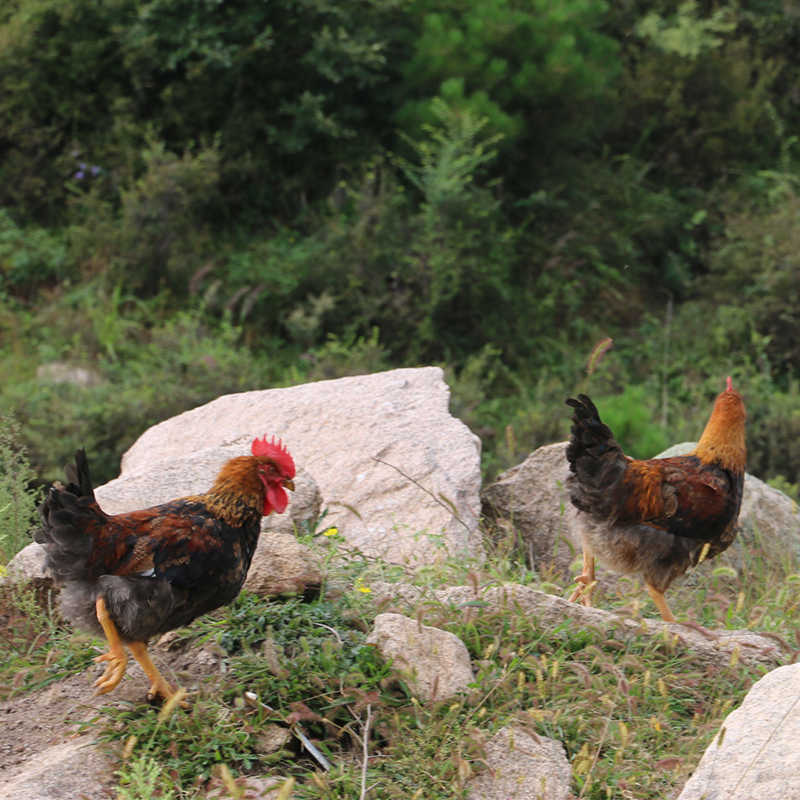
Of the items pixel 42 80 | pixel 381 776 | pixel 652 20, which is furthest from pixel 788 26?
pixel 381 776

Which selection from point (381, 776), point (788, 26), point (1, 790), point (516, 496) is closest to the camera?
point (1, 790)

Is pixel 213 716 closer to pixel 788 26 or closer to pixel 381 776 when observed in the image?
pixel 381 776

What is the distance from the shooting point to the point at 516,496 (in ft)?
16.6

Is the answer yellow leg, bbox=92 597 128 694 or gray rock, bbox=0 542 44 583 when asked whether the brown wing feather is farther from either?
gray rock, bbox=0 542 44 583

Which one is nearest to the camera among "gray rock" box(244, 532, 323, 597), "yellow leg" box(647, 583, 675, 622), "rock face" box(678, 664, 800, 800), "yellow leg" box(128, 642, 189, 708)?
"rock face" box(678, 664, 800, 800)

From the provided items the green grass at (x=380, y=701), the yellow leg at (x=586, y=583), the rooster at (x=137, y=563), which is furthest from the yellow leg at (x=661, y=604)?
the rooster at (x=137, y=563)

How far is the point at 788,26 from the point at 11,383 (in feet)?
35.8

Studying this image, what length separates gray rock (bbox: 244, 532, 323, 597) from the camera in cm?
343

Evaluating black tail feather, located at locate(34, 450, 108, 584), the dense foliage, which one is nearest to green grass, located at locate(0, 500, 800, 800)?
black tail feather, located at locate(34, 450, 108, 584)

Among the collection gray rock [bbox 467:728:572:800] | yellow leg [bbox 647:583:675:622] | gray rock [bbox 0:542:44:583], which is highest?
gray rock [bbox 0:542:44:583]

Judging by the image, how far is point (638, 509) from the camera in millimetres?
4070

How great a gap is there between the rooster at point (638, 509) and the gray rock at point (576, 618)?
43 centimetres

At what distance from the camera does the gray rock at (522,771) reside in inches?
109

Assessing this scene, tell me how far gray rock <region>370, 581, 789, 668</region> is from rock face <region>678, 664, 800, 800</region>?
0.61 meters
